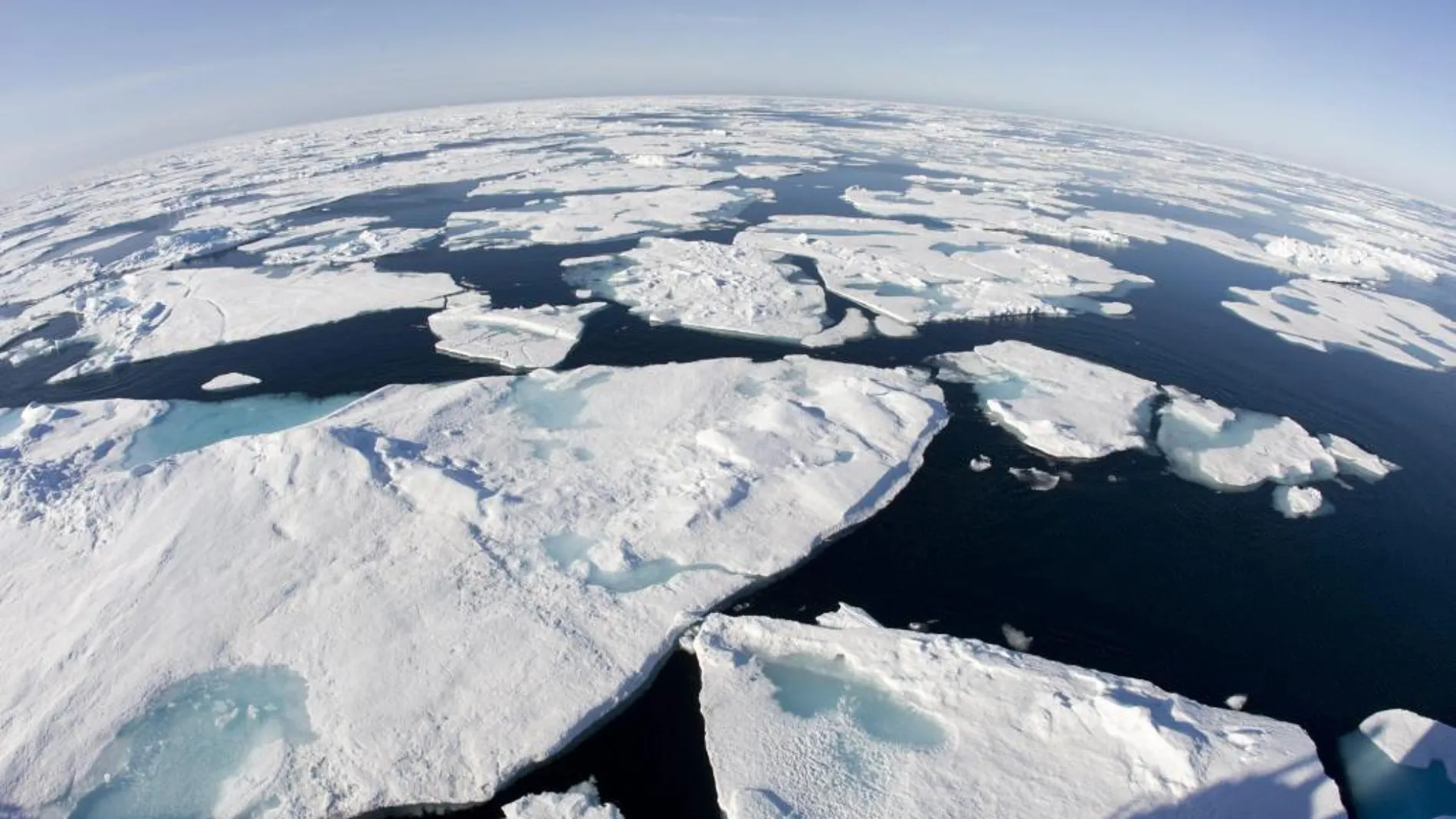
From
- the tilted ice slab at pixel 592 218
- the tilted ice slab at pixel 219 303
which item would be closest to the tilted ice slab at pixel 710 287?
the tilted ice slab at pixel 592 218

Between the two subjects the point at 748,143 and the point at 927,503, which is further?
the point at 748,143

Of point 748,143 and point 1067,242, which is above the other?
point 748,143

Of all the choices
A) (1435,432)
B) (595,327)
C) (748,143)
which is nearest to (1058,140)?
(748,143)

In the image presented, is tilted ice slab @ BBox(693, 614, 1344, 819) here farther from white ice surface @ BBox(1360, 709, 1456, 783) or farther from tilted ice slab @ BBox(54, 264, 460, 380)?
tilted ice slab @ BBox(54, 264, 460, 380)

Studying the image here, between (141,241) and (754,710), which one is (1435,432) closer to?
(754,710)

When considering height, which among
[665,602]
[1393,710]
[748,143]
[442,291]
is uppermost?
[748,143]

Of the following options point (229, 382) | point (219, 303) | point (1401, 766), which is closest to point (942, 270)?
point (1401, 766)
